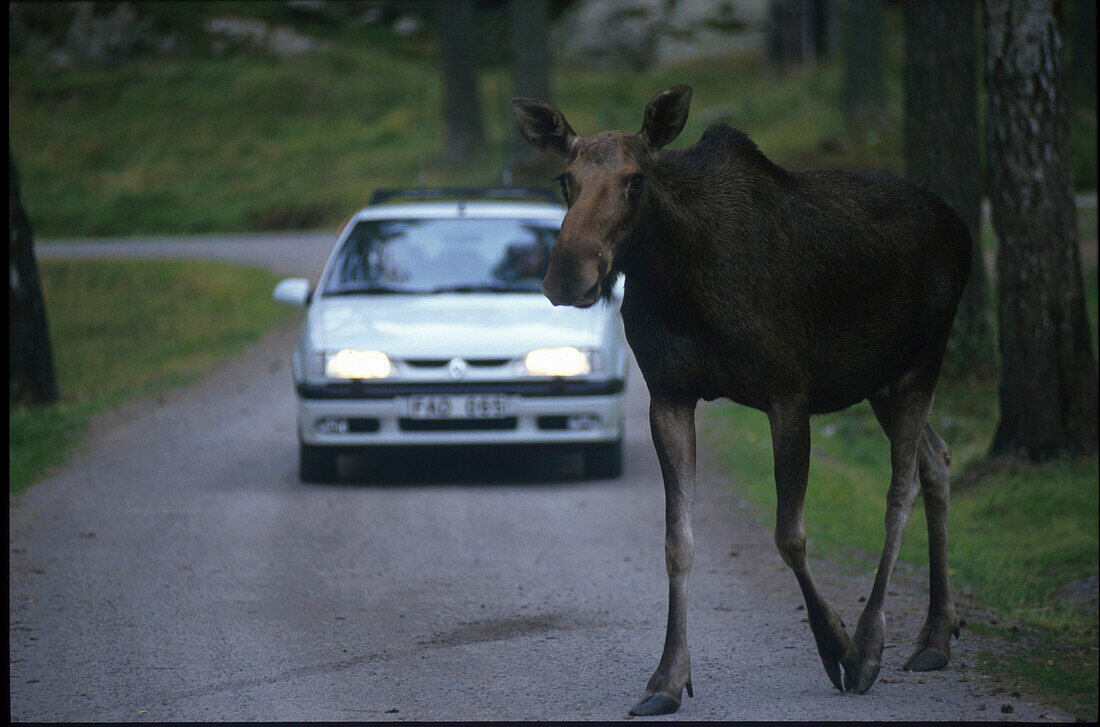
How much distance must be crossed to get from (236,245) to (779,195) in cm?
2665

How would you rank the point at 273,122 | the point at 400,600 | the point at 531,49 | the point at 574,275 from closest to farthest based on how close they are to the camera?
the point at 574,275, the point at 400,600, the point at 531,49, the point at 273,122

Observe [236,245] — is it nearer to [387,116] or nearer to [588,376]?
[387,116]

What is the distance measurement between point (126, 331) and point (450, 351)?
13.3 meters

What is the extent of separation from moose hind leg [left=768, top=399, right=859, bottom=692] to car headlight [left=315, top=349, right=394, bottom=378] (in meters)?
4.92

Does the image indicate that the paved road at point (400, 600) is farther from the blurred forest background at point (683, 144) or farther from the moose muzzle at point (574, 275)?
the moose muzzle at point (574, 275)

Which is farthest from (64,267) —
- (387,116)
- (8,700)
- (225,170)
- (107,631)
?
(8,700)

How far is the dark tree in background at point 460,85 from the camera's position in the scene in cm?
3130

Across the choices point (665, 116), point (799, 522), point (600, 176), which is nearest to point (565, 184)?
point (600, 176)

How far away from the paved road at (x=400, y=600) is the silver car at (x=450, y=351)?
1.46ft

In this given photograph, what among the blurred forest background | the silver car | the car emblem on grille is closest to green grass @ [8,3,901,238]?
the blurred forest background

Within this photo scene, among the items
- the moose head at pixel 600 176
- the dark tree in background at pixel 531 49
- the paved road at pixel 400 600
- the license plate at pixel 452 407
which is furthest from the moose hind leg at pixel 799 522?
the dark tree in background at pixel 531 49

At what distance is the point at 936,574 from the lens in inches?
205

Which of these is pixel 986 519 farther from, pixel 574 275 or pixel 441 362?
pixel 574 275

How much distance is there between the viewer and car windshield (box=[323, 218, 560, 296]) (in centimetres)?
971
